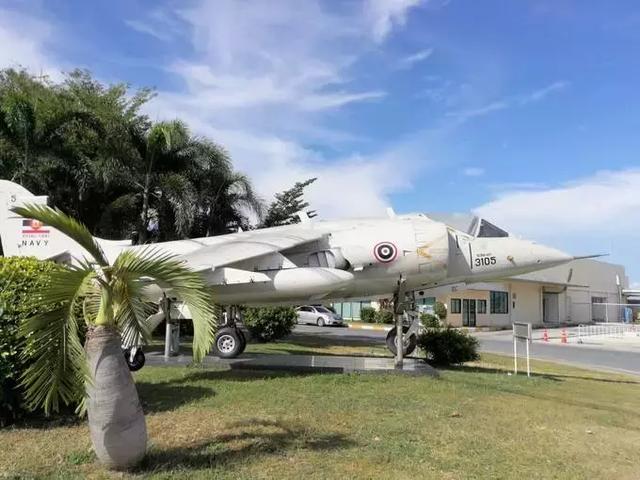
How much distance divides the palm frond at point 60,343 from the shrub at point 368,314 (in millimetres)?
45544

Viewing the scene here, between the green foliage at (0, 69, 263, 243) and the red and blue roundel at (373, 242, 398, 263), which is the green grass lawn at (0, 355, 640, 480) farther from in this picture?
the green foliage at (0, 69, 263, 243)

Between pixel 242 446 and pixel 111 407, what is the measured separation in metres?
1.71

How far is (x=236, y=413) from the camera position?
7930 mm

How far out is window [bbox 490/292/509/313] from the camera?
48906mm

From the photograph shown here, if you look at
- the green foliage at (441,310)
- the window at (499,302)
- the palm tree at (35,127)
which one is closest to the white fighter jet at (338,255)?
the palm tree at (35,127)

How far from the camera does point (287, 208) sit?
31.1m

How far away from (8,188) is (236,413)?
817cm

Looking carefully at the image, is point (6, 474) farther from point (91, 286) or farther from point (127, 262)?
point (127, 262)

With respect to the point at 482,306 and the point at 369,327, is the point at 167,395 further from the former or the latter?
the point at 482,306

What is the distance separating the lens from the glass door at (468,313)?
46594 millimetres

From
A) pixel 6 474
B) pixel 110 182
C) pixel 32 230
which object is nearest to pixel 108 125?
pixel 110 182

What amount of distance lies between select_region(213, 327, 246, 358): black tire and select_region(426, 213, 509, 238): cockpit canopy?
558cm

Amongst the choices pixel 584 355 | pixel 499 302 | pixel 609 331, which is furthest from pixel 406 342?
pixel 499 302

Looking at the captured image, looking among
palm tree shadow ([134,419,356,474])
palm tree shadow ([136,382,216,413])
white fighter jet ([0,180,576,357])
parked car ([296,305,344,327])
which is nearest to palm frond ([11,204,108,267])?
palm tree shadow ([134,419,356,474])
